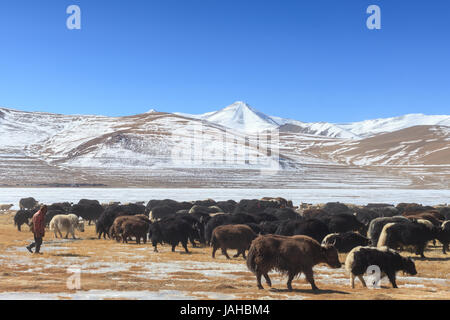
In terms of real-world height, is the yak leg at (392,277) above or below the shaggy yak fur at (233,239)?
below

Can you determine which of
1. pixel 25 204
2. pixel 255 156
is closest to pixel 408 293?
pixel 25 204

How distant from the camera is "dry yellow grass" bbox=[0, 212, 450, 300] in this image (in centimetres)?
1044

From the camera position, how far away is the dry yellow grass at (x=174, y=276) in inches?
411

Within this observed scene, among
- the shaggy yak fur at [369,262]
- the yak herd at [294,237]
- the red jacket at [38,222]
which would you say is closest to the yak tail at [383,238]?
the yak herd at [294,237]

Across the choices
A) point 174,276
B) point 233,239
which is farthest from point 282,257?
point 233,239

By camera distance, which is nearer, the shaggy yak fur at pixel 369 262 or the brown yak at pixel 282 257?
the brown yak at pixel 282 257

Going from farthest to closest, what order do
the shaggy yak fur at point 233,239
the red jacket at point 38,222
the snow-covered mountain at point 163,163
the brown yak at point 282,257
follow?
the snow-covered mountain at point 163,163 < the shaggy yak fur at point 233,239 < the red jacket at point 38,222 < the brown yak at point 282,257

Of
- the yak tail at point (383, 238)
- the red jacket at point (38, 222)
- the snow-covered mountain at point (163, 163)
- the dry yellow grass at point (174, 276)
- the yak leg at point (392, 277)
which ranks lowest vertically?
the dry yellow grass at point (174, 276)

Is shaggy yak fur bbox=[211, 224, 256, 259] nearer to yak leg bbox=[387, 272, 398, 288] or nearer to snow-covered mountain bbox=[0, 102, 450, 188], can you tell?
yak leg bbox=[387, 272, 398, 288]

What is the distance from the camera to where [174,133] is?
192 meters

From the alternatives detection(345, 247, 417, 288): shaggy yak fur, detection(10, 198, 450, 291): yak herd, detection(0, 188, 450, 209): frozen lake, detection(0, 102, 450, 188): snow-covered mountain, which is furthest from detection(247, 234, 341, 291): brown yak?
detection(0, 102, 450, 188): snow-covered mountain

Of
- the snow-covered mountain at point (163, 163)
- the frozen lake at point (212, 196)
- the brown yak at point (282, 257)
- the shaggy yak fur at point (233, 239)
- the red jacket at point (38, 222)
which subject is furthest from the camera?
the snow-covered mountain at point (163, 163)

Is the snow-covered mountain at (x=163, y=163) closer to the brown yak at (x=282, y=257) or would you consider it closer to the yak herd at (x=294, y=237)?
the yak herd at (x=294, y=237)
